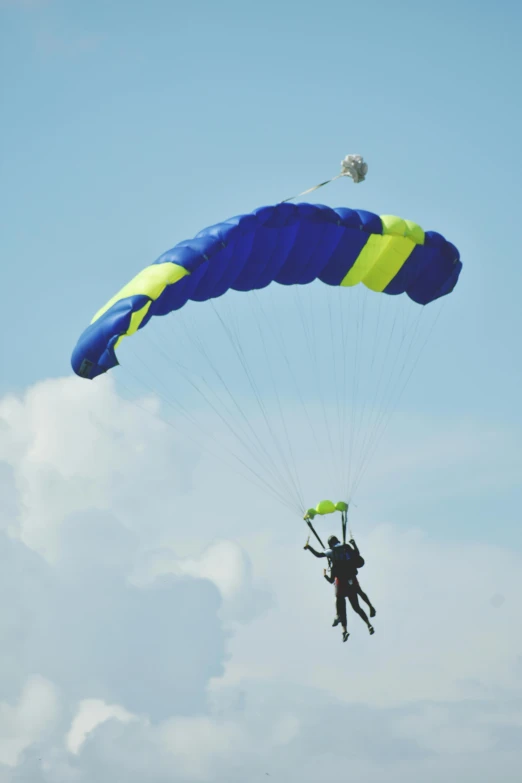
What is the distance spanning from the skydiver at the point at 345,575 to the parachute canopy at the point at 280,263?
4692 mm

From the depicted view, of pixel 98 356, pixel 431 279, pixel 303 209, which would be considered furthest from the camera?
pixel 431 279

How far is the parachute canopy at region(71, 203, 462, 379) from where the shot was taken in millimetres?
22859

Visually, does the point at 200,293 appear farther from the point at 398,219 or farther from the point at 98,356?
the point at 398,219

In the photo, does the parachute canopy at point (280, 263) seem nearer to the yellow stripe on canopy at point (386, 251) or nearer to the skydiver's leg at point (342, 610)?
the yellow stripe on canopy at point (386, 251)

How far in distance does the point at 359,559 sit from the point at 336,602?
0.83 metres

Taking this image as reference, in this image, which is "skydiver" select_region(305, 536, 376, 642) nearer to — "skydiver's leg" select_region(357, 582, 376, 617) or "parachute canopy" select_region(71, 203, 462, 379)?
"skydiver's leg" select_region(357, 582, 376, 617)

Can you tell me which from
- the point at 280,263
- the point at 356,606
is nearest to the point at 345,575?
the point at 356,606

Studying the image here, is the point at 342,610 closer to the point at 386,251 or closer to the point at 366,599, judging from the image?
the point at 366,599

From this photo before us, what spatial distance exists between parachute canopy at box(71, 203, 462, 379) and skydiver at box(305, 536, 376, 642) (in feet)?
15.4

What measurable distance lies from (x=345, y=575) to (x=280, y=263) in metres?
5.68

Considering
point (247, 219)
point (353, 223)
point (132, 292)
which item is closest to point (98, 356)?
point (132, 292)

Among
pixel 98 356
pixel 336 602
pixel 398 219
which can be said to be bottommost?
pixel 336 602

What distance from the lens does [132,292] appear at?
23.0 m

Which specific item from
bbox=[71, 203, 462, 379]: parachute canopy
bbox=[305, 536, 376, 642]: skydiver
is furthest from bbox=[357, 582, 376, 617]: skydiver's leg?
bbox=[71, 203, 462, 379]: parachute canopy
